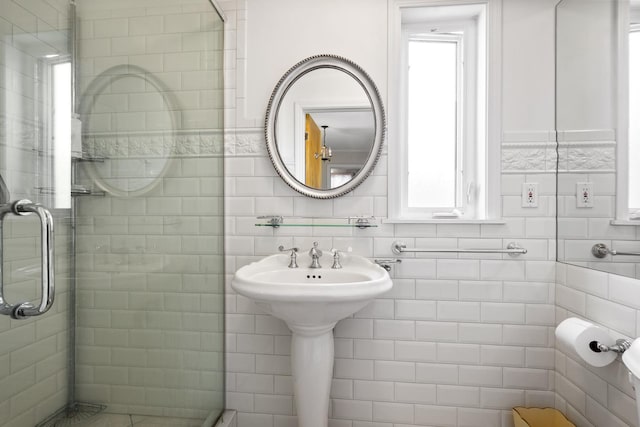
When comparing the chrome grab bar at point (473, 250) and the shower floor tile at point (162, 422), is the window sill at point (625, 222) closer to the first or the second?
the chrome grab bar at point (473, 250)

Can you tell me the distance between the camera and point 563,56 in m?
1.62

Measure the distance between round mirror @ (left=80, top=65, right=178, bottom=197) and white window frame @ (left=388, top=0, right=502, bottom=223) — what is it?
3.43ft

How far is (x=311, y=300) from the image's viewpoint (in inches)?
49.8

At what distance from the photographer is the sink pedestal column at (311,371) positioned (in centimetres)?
148

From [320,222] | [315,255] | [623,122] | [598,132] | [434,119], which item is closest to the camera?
[623,122]

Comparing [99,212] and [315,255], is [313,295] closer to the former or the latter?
[315,255]

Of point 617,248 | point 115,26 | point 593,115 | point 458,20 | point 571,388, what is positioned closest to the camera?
point 115,26

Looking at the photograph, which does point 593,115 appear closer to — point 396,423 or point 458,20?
point 458,20

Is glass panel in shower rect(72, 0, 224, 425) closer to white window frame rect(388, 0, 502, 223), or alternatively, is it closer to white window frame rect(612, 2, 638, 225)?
white window frame rect(388, 0, 502, 223)

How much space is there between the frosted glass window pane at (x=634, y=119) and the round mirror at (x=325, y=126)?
0.93m

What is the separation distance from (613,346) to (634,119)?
803 mm

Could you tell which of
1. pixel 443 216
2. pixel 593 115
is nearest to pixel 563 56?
pixel 593 115

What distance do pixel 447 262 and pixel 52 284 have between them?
5.11 feet

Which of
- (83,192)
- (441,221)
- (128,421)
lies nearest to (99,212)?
(83,192)
